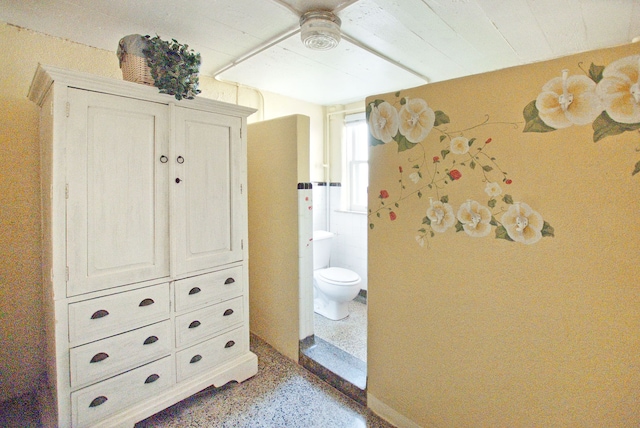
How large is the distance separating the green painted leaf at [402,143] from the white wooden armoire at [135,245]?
1015 millimetres

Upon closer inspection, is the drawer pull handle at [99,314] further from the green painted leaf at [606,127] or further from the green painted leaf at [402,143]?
the green painted leaf at [606,127]

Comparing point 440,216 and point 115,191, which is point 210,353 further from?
point 440,216

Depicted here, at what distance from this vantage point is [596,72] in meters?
1.02

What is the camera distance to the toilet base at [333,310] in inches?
113

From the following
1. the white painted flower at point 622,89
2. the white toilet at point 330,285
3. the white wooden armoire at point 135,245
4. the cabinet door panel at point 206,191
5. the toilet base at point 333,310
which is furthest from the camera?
the toilet base at point 333,310

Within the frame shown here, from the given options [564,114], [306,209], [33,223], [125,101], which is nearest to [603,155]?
[564,114]

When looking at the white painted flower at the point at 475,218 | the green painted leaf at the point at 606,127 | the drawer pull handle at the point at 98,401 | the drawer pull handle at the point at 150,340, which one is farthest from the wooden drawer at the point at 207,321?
the green painted leaf at the point at 606,127

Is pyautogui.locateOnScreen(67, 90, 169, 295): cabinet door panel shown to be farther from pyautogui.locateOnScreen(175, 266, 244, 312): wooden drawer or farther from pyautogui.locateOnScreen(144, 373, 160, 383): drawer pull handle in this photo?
pyautogui.locateOnScreen(144, 373, 160, 383): drawer pull handle

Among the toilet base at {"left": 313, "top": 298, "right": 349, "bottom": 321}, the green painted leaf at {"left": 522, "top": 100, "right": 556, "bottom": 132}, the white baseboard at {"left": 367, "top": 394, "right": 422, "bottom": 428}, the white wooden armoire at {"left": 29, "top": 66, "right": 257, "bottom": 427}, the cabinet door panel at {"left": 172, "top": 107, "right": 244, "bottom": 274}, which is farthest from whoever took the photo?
the toilet base at {"left": 313, "top": 298, "right": 349, "bottom": 321}

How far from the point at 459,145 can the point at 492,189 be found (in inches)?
9.6

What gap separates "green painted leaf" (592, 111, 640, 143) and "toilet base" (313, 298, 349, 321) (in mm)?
2302

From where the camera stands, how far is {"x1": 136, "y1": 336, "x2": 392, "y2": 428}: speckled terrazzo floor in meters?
1.66

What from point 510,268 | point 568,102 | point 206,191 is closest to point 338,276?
point 206,191

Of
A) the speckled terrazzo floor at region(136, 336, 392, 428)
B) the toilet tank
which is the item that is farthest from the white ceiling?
the speckled terrazzo floor at region(136, 336, 392, 428)
